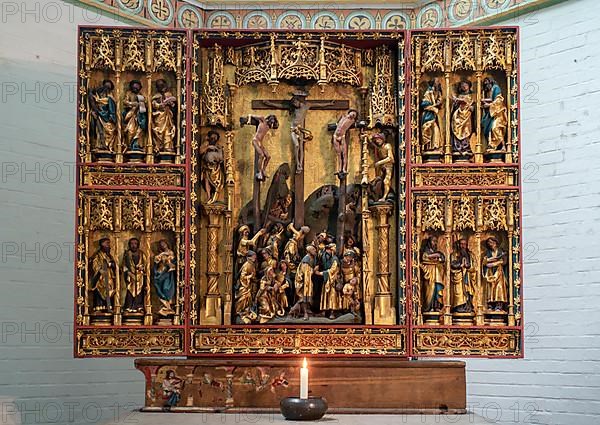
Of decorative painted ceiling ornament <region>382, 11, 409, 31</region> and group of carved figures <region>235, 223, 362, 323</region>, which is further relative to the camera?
decorative painted ceiling ornament <region>382, 11, 409, 31</region>

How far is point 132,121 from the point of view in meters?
8.87

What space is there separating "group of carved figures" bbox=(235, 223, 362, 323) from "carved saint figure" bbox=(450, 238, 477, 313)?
3.04ft

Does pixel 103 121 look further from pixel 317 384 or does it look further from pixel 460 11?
pixel 460 11

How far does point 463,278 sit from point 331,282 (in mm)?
1234

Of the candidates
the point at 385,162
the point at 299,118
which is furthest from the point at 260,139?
the point at 385,162

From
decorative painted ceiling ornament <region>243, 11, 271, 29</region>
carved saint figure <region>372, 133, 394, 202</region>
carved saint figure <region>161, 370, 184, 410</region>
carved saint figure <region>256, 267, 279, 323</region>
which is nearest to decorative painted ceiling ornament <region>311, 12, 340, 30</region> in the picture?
decorative painted ceiling ornament <region>243, 11, 271, 29</region>

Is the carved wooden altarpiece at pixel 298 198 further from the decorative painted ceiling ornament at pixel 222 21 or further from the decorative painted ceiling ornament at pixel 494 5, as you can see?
the decorative painted ceiling ornament at pixel 222 21

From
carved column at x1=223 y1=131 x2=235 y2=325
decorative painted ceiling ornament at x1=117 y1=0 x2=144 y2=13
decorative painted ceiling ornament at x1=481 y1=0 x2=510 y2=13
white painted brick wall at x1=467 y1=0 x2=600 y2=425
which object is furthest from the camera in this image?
decorative painted ceiling ornament at x1=117 y1=0 x2=144 y2=13

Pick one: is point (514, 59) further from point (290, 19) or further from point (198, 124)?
point (290, 19)

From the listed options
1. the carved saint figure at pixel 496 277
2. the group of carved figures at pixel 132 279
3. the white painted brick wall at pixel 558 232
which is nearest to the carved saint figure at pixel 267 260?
the group of carved figures at pixel 132 279

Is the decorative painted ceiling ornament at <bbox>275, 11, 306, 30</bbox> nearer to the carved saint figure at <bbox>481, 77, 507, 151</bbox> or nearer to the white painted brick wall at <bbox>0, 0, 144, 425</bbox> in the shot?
the white painted brick wall at <bbox>0, 0, 144, 425</bbox>

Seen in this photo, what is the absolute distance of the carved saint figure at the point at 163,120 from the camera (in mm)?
8898

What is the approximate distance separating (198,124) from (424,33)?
2335 millimetres

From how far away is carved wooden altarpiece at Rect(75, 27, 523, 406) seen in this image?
872 centimetres
